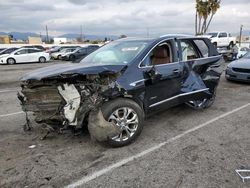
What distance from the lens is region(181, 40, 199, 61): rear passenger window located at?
5.27m

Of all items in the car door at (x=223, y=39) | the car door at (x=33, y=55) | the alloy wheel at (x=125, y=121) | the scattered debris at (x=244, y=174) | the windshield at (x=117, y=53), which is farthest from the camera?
the car door at (x=223, y=39)

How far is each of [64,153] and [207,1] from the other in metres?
35.7

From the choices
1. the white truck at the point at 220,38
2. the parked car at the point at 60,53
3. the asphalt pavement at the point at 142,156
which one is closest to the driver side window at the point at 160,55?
the asphalt pavement at the point at 142,156

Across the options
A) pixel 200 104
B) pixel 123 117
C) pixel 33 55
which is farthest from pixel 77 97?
pixel 33 55

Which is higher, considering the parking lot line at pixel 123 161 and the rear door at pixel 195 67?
the rear door at pixel 195 67

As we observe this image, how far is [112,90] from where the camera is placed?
3.83m

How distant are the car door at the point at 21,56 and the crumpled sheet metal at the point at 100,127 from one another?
22464mm

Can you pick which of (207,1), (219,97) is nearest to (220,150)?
(219,97)

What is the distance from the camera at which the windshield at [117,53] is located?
175 inches

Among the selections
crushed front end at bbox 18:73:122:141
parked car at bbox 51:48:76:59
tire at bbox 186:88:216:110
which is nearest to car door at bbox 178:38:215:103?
tire at bbox 186:88:216:110

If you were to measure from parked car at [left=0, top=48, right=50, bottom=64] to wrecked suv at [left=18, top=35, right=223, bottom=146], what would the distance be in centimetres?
2113

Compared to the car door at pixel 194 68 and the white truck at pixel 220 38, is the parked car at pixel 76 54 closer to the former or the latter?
the white truck at pixel 220 38

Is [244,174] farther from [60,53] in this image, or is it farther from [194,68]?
[60,53]

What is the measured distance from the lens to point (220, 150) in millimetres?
3879
